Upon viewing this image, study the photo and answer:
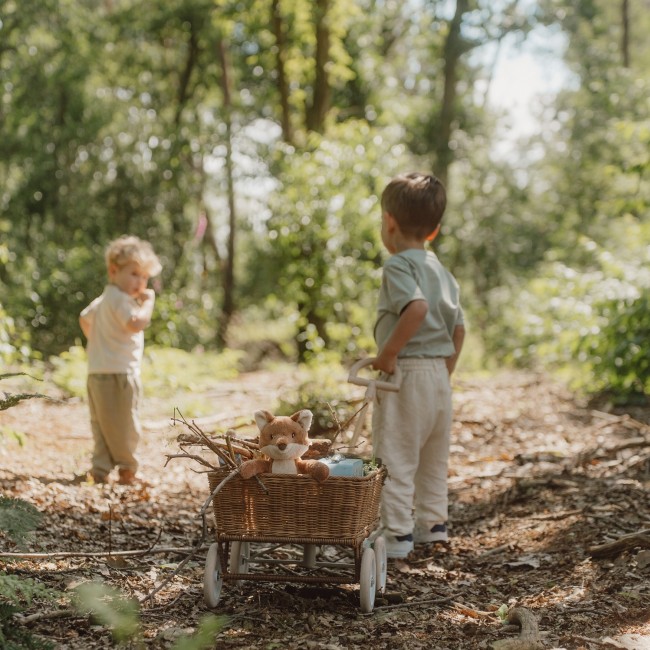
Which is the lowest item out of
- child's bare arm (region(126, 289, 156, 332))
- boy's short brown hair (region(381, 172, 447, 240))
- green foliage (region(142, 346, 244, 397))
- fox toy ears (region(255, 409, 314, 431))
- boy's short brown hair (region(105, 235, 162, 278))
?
green foliage (region(142, 346, 244, 397))

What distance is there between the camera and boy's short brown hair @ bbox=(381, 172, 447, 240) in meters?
4.53

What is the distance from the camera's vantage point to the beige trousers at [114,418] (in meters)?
5.79

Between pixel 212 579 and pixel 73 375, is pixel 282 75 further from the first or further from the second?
pixel 212 579

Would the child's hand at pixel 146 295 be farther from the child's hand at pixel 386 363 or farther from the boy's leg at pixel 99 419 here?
the child's hand at pixel 386 363

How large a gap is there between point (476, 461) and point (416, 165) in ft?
52.6

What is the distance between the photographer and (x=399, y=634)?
3.36 meters

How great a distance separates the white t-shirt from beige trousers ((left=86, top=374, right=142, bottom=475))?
7cm

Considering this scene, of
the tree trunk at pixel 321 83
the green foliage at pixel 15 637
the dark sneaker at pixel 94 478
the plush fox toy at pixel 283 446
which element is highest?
the tree trunk at pixel 321 83

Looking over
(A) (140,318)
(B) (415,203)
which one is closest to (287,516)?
(B) (415,203)

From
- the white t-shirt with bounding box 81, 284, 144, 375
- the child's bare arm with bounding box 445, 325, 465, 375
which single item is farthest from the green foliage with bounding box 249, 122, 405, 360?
the child's bare arm with bounding box 445, 325, 465, 375

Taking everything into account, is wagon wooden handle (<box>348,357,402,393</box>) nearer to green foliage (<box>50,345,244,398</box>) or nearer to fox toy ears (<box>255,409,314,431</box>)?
fox toy ears (<box>255,409,314,431</box>)

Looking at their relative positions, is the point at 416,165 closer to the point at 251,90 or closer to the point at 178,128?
the point at 251,90

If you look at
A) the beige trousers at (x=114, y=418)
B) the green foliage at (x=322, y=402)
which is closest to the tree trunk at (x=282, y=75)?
the green foliage at (x=322, y=402)

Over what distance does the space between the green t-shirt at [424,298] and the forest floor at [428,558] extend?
115 centimetres
